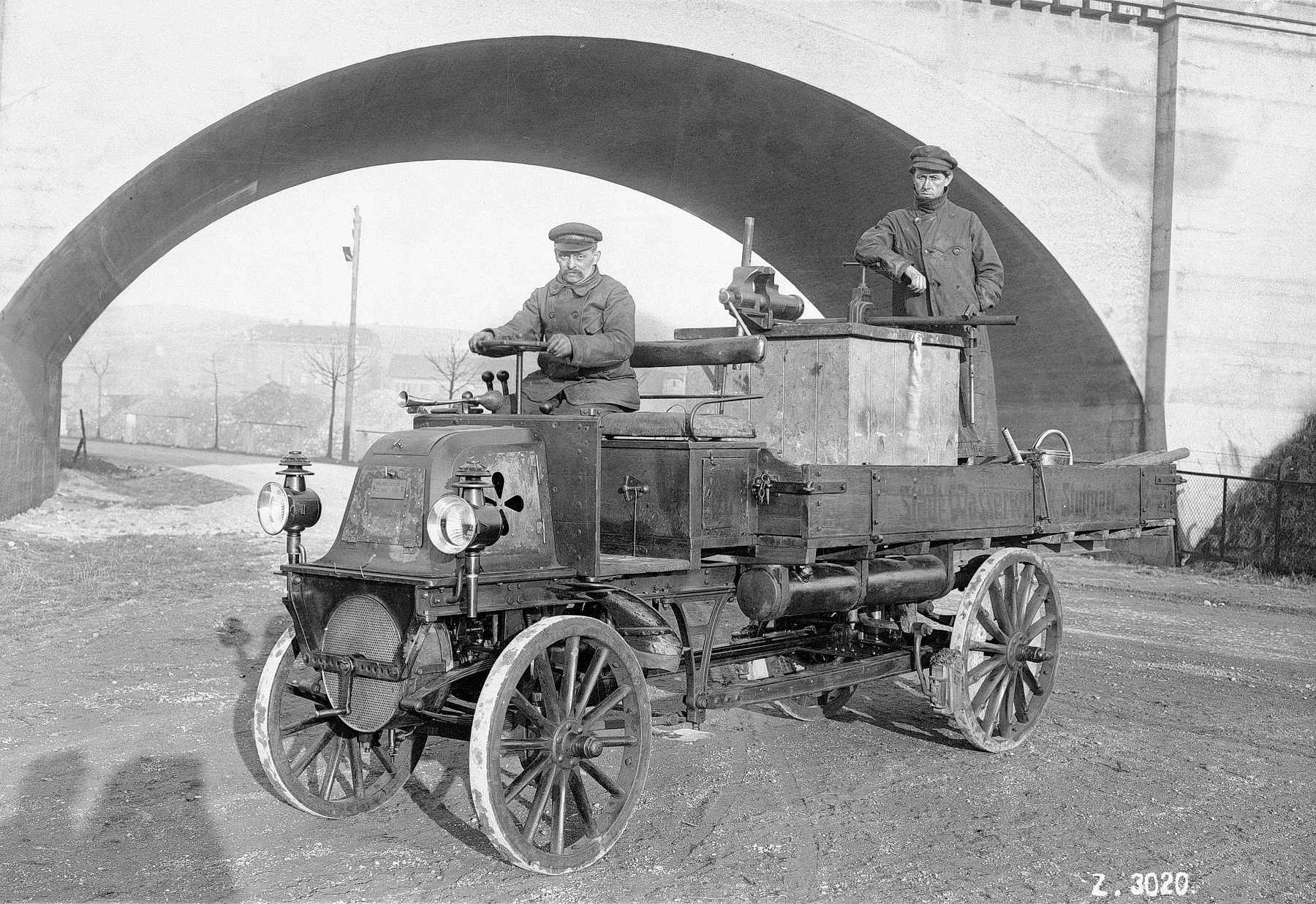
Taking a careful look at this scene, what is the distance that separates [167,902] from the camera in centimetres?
389

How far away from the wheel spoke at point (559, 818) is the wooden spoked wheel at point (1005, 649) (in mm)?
2354

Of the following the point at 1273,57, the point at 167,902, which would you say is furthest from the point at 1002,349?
the point at 167,902

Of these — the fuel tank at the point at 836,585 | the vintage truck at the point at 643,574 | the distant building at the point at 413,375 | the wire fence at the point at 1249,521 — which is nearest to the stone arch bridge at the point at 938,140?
the wire fence at the point at 1249,521

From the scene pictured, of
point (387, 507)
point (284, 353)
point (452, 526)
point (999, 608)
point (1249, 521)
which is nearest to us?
point (452, 526)

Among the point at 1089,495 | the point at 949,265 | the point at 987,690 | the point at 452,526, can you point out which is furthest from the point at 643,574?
the point at 949,265

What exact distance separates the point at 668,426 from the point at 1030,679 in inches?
111

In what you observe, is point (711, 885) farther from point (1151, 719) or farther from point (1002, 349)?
point (1002, 349)

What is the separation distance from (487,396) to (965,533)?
2505 millimetres

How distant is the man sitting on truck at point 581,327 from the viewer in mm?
5453

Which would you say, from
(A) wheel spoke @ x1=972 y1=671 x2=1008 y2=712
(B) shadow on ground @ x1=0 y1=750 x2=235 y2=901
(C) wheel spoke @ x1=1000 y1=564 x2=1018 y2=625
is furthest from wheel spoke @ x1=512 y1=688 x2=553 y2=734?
(C) wheel spoke @ x1=1000 y1=564 x2=1018 y2=625

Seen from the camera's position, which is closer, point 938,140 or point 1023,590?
point 1023,590

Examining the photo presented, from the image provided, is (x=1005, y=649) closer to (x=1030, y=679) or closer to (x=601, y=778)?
(x=1030, y=679)

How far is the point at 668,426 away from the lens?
16.2ft

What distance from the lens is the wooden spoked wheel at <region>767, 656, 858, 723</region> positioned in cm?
678
